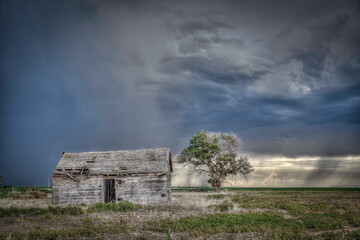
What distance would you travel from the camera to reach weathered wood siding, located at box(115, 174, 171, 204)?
2717 centimetres

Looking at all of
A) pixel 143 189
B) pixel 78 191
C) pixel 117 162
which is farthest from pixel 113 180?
pixel 78 191

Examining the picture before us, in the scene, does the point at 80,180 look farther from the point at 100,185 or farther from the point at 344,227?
the point at 344,227

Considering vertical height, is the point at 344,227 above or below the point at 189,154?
below

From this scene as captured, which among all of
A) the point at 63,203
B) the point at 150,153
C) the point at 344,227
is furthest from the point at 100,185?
the point at 344,227

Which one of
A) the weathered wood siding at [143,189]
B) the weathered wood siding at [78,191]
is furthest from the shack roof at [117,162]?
the weathered wood siding at [78,191]

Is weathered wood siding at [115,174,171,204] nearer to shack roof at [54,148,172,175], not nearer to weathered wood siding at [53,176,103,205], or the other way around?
shack roof at [54,148,172,175]

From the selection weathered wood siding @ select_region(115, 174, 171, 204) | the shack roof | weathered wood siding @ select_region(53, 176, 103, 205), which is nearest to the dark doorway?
weathered wood siding @ select_region(53, 176, 103, 205)

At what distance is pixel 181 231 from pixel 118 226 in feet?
10.9

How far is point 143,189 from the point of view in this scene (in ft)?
90.0

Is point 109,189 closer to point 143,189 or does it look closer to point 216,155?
point 143,189

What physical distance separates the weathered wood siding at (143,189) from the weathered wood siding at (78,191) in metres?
2.04

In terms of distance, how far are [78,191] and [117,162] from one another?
16.2 ft

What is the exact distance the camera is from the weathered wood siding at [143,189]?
27.2m

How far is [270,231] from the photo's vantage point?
1211 centimetres
